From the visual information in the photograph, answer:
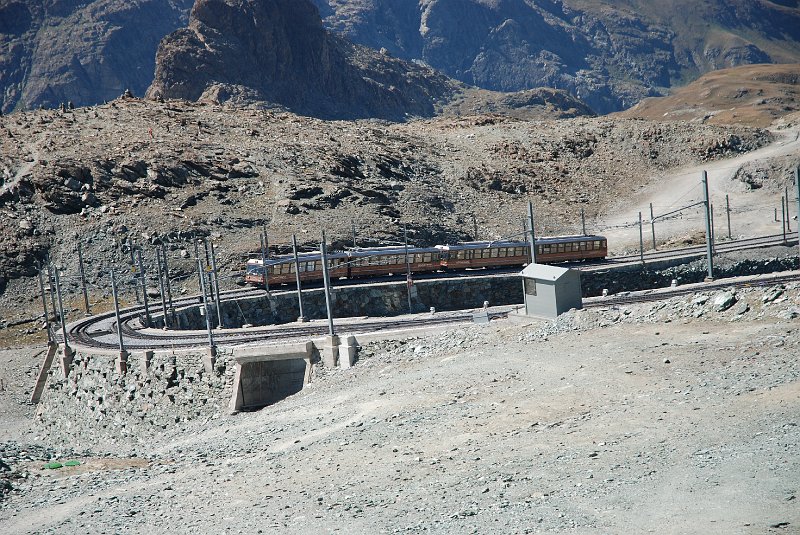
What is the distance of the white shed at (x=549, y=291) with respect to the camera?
178 ft

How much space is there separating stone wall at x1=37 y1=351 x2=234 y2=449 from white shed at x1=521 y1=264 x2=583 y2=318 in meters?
16.3

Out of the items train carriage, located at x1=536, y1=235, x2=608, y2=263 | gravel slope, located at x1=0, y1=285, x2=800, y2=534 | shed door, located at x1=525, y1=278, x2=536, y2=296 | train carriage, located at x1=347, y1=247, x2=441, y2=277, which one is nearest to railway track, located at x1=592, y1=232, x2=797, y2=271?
train carriage, located at x1=536, y1=235, x2=608, y2=263

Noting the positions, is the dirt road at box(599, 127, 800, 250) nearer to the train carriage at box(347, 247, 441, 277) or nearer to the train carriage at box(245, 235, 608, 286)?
the train carriage at box(245, 235, 608, 286)

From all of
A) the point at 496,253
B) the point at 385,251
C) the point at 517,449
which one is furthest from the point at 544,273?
the point at 496,253

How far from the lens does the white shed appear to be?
2136 inches

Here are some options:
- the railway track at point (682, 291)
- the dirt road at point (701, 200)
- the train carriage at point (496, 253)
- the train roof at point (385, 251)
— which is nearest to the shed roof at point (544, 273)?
the railway track at point (682, 291)

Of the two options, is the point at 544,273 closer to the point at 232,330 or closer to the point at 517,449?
the point at 232,330

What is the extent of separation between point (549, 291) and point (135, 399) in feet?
76.7

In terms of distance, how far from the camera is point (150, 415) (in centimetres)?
5794

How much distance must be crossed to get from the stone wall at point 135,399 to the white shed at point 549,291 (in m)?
16.3

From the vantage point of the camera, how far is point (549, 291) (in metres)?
54.4

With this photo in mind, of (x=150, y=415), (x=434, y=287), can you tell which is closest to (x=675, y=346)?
(x=150, y=415)

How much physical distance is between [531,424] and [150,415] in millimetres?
28781

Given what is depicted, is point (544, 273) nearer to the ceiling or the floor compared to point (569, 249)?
nearer to the ceiling
